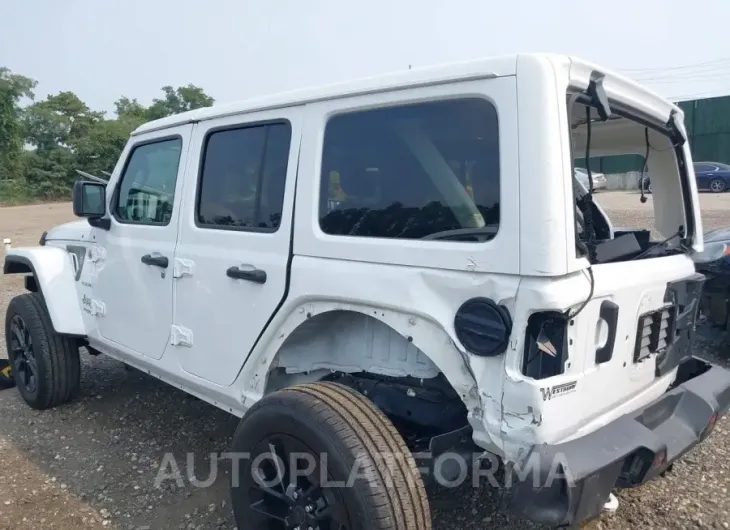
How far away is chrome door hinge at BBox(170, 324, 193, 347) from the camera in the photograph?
3197 millimetres

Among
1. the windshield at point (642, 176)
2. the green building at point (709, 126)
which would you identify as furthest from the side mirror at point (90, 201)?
the green building at point (709, 126)

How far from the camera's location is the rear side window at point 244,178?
9.24ft

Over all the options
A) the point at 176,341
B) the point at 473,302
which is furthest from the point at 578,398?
the point at 176,341

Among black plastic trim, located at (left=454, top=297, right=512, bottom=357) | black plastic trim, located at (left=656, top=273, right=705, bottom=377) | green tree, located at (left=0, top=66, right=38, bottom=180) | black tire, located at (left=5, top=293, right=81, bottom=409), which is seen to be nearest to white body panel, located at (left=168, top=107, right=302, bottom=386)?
black plastic trim, located at (left=454, top=297, right=512, bottom=357)

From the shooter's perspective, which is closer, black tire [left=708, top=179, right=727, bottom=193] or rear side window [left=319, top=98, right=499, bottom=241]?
rear side window [left=319, top=98, right=499, bottom=241]

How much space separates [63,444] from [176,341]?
1.43 meters

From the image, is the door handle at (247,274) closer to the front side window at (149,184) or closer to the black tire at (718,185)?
the front side window at (149,184)

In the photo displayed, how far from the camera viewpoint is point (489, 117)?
2111 millimetres

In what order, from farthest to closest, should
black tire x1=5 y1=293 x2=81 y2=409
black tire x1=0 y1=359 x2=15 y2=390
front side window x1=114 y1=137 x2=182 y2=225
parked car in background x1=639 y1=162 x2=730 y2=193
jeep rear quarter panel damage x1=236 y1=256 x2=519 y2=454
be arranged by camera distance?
parked car in background x1=639 y1=162 x2=730 y2=193, black tire x1=0 y1=359 x2=15 y2=390, black tire x1=5 y1=293 x2=81 y2=409, front side window x1=114 y1=137 x2=182 y2=225, jeep rear quarter panel damage x1=236 y1=256 x2=519 y2=454

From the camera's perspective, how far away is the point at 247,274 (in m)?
2.80

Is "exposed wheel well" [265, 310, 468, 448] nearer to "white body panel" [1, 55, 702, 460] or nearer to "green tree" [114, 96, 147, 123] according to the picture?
"white body panel" [1, 55, 702, 460]

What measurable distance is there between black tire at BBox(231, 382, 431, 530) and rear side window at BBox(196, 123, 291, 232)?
84 centimetres

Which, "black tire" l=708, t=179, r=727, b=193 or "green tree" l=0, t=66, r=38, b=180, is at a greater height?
"green tree" l=0, t=66, r=38, b=180

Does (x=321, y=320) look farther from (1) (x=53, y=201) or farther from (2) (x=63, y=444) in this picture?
(1) (x=53, y=201)
